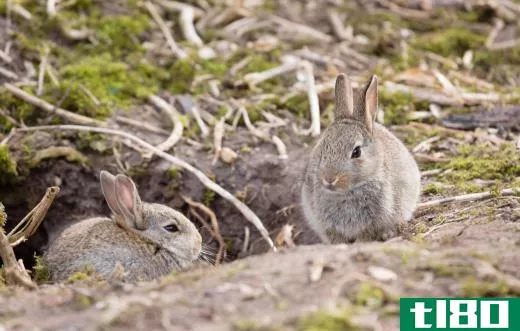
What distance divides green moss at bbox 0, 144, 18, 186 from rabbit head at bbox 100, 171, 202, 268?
1777 mm

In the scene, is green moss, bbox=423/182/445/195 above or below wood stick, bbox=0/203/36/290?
below

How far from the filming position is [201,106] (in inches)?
407

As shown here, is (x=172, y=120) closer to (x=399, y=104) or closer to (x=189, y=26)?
(x=189, y=26)

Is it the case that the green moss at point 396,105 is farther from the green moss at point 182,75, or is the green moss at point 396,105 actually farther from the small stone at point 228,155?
the green moss at point 182,75

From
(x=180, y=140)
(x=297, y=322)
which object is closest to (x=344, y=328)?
(x=297, y=322)

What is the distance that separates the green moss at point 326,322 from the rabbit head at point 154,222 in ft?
10.7

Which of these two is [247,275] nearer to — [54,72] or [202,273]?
[202,273]

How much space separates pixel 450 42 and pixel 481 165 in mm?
3961

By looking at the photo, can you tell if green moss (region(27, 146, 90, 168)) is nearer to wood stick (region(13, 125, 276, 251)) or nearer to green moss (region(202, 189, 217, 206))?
wood stick (region(13, 125, 276, 251))

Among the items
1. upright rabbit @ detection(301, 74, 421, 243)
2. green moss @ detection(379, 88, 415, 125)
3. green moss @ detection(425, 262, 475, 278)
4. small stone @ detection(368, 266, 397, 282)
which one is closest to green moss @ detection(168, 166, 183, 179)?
upright rabbit @ detection(301, 74, 421, 243)

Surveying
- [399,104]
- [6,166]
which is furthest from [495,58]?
[6,166]

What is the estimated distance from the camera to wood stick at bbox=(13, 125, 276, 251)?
861cm

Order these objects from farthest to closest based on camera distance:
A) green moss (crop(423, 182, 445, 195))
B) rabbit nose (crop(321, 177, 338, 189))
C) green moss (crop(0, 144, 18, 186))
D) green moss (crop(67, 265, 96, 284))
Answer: green moss (crop(0, 144, 18, 186)) < green moss (crop(423, 182, 445, 195)) < rabbit nose (crop(321, 177, 338, 189)) < green moss (crop(67, 265, 96, 284))

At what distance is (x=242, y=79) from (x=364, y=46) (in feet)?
6.86
